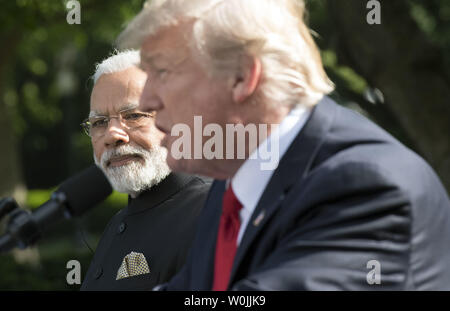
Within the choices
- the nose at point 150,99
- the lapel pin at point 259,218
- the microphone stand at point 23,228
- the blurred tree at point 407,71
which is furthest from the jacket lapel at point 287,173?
the blurred tree at point 407,71

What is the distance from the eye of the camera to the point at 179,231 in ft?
11.1

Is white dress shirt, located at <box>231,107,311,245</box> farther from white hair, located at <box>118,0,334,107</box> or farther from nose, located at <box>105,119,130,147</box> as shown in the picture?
nose, located at <box>105,119,130,147</box>

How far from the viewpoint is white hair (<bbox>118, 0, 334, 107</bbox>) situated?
1966 millimetres

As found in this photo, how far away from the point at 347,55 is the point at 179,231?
16.2 ft

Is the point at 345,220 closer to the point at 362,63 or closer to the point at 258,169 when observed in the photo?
the point at 258,169

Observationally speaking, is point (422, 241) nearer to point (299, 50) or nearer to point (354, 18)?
point (299, 50)

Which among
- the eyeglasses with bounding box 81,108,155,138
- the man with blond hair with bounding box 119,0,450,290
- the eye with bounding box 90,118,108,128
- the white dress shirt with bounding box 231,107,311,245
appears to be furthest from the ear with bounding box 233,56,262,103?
the eye with bounding box 90,118,108,128

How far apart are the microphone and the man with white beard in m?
1.15

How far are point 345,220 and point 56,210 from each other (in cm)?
76

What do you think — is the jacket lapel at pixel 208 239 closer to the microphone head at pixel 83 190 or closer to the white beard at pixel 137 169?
the microphone head at pixel 83 190

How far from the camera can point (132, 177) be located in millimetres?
3553

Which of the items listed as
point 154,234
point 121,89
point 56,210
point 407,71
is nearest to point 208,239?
point 56,210
